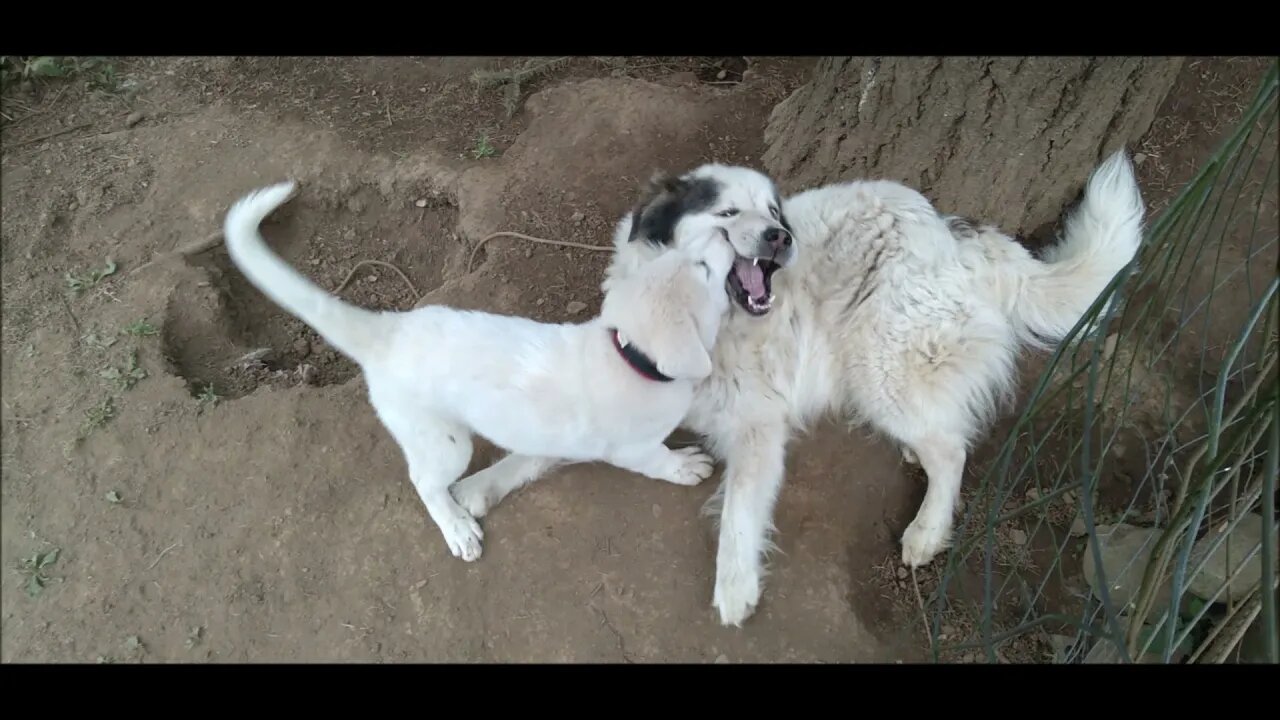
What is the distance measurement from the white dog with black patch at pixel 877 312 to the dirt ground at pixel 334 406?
0.20 meters

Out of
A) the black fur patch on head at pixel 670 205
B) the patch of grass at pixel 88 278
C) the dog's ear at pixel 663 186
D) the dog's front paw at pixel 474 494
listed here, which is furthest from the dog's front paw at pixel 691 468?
the patch of grass at pixel 88 278

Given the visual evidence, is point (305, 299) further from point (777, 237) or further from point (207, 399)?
point (777, 237)

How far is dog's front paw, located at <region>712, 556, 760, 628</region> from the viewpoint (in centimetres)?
281

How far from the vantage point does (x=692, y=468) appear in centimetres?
314

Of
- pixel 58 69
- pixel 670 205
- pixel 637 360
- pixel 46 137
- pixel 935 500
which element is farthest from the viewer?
pixel 58 69

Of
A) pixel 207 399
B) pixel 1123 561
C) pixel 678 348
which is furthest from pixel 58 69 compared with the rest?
pixel 1123 561

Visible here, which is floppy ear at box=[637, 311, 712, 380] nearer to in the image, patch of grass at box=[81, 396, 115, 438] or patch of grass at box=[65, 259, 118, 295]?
patch of grass at box=[81, 396, 115, 438]

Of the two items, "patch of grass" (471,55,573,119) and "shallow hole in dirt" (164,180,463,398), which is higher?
"patch of grass" (471,55,573,119)

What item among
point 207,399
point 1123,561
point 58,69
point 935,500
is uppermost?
point 58,69

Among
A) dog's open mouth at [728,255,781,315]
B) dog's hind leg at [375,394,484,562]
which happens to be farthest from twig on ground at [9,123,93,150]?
dog's open mouth at [728,255,781,315]

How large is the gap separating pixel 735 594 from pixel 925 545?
0.84 metres

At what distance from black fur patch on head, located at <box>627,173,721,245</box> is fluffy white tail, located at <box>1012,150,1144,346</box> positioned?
1517 millimetres

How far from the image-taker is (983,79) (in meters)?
3.14

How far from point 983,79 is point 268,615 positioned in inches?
148
